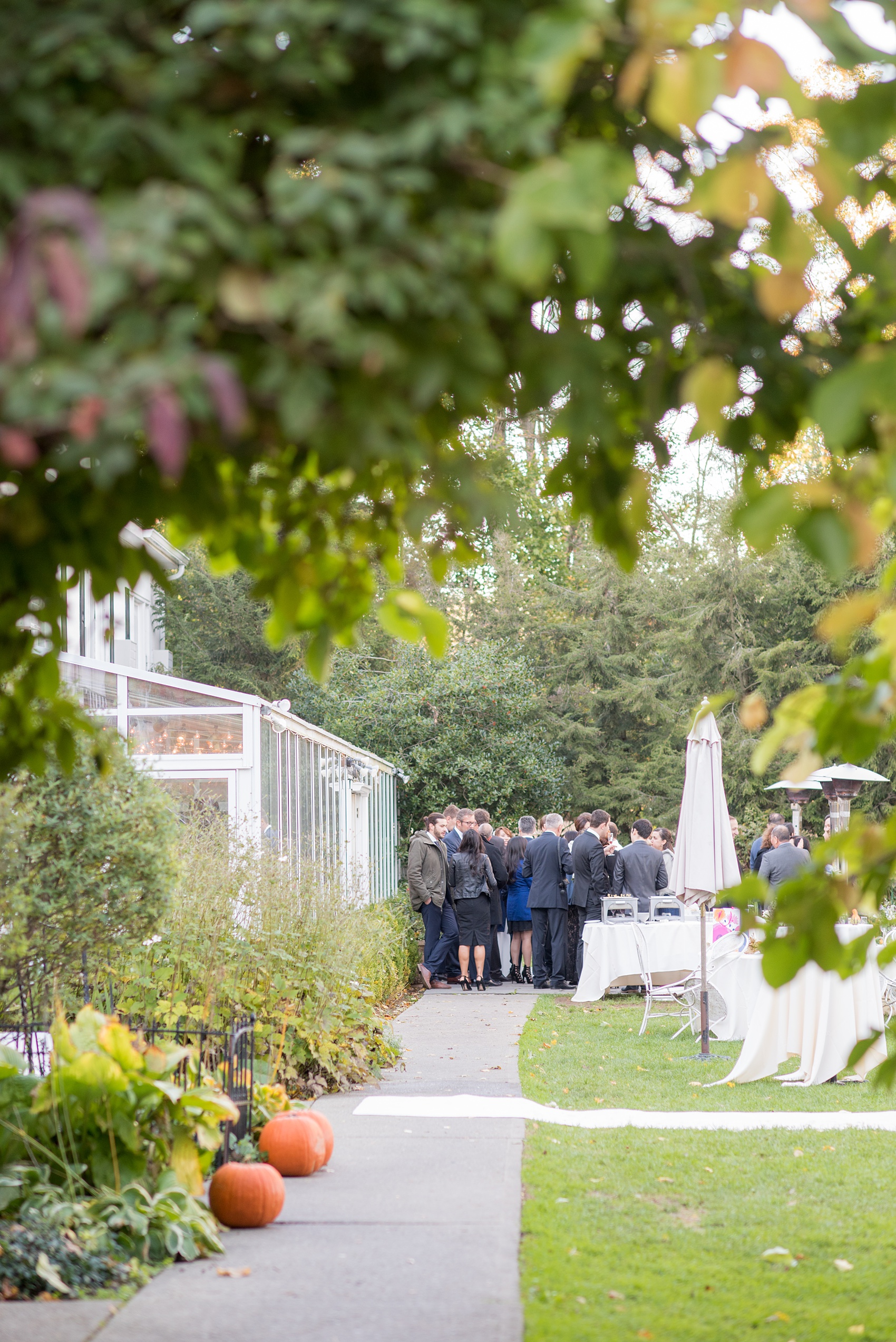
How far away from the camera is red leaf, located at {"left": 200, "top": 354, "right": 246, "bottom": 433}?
4.67 ft

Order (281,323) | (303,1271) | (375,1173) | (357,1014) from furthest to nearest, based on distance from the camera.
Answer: (357,1014) → (375,1173) → (303,1271) → (281,323)

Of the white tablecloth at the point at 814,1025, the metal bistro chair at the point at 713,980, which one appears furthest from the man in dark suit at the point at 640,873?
the white tablecloth at the point at 814,1025

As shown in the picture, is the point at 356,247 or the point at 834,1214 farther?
the point at 834,1214

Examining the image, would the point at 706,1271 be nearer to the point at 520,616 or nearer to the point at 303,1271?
the point at 303,1271

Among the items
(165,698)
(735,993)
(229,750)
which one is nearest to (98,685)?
(165,698)

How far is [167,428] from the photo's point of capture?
138 cm

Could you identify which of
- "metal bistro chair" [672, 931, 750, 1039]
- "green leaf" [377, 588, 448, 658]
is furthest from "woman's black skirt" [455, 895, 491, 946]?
"green leaf" [377, 588, 448, 658]

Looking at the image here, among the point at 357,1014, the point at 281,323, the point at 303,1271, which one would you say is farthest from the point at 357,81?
the point at 357,1014

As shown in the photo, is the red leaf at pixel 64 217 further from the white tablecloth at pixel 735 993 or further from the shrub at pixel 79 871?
the white tablecloth at pixel 735 993

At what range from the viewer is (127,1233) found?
15.2ft

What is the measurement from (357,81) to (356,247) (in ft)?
1.38

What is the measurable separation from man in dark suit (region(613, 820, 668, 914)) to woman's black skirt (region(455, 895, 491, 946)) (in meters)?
1.57

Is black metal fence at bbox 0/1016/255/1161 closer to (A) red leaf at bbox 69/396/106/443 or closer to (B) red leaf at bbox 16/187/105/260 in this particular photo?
(A) red leaf at bbox 69/396/106/443

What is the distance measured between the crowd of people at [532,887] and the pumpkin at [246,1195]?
9.54 m
